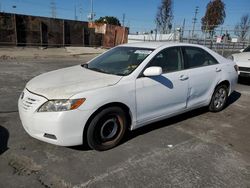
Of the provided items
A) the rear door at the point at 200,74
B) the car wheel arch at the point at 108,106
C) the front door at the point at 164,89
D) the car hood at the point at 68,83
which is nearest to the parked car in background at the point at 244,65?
the rear door at the point at 200,74

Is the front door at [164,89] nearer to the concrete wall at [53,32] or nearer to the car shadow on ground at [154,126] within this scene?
the car shadow on ground at [154,126]

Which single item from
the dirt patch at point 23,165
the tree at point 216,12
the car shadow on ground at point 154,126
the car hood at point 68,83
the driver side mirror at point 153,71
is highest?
the tree at point 216,12

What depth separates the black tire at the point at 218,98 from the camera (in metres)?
5.13

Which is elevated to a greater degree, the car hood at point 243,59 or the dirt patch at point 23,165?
the car hood at point 243,59

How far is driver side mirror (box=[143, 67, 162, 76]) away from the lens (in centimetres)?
352

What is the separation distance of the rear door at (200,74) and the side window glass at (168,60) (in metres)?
0.19

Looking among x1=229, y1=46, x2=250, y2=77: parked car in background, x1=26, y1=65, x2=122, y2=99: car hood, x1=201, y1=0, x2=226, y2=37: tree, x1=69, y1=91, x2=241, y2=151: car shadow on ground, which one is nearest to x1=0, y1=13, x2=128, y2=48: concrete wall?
x1=229, y1=46, x2=250, y2=77: parked car in background

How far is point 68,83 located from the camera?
3.32 meters

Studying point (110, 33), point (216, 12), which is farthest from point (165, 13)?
point (110, 33)

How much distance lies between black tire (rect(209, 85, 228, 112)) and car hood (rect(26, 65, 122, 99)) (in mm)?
2610

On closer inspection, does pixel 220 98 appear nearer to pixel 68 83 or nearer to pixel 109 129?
pixel 109 129

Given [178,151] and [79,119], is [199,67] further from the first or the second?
[79,119]

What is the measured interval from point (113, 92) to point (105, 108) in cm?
25

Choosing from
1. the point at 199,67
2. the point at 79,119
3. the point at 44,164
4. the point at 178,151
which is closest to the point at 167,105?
the point at 178,151
